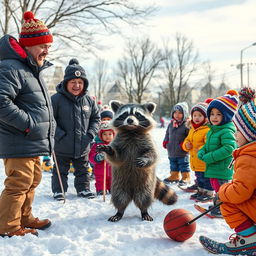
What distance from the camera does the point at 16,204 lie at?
3.43 metres

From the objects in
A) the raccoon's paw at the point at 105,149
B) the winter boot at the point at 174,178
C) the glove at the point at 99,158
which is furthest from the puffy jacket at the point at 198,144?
the raccoon's paw at the point at 105,149

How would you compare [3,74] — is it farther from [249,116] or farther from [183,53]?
[183,53]

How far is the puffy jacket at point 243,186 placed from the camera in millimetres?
2678

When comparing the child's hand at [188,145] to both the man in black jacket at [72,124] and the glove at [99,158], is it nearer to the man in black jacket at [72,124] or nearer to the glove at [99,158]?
the glove at [99,158]

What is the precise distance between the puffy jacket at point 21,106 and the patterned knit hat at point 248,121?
2.27 meters

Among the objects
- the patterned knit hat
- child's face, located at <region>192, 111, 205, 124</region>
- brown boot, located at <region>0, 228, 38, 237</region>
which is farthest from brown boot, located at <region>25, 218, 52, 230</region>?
child's face, located at <region>192, 111, 205, 124</region>

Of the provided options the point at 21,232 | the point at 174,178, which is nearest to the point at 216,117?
the point at 174,178

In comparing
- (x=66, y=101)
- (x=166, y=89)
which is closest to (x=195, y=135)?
(x=66, y=101)

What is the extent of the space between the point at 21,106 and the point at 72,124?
6.22 ft

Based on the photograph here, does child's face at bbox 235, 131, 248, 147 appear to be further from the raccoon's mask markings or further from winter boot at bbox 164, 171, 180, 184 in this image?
winter boot at bbox 164, 171, 180, 184

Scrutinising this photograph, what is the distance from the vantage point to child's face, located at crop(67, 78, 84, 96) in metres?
5.33

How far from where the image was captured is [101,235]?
3.60 meters

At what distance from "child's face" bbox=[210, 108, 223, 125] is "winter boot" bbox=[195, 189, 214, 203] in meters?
1.53

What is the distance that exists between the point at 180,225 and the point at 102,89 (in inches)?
1878
